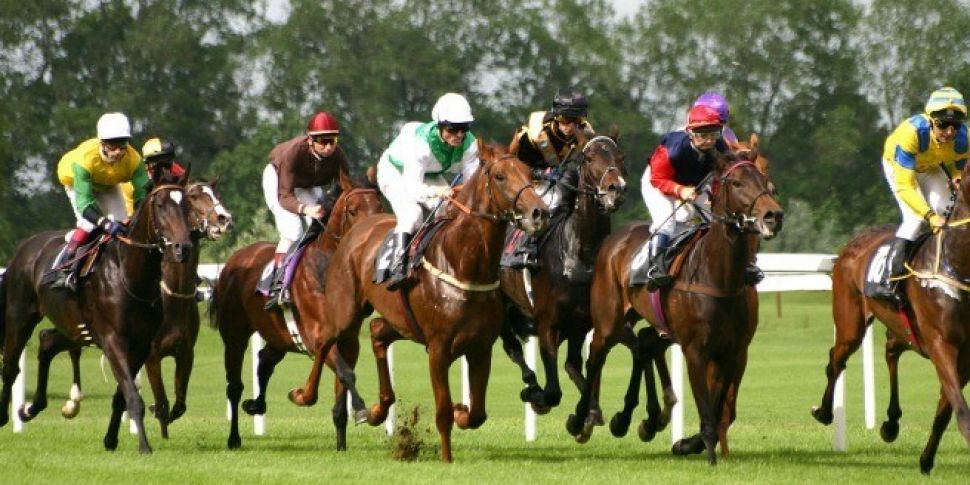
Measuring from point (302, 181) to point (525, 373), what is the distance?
2903mm

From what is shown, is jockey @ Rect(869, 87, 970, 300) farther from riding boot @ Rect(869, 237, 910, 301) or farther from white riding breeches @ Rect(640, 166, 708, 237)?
white riding breeches @ Rect(640, 166, 708, 237)

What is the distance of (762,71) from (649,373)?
48.0 m

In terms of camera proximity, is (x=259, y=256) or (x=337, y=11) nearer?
(x=259, y=256)

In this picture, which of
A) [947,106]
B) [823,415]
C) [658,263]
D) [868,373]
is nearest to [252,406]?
[658,263]

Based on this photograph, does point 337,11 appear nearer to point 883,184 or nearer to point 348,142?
point 348,142

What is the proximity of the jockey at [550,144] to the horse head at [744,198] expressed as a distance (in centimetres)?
146

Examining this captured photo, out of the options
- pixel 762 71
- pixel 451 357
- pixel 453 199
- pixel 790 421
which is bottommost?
pixel 790 421

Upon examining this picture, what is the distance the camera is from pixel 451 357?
1149 centimetres

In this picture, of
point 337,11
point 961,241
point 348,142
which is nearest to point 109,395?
point 961,241

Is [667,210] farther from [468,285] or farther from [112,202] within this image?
[112,202]

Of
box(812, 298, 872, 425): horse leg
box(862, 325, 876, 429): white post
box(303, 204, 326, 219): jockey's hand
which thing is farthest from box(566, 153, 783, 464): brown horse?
box(303, 204, 326, 219): jockey's hand

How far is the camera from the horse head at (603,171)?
11664 millimetres

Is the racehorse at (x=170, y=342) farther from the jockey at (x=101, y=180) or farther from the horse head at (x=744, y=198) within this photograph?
the horse head at (x=744, y=198)

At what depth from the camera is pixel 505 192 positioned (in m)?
10.9
